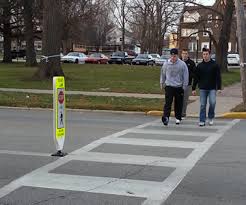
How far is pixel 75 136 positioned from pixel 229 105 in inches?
292

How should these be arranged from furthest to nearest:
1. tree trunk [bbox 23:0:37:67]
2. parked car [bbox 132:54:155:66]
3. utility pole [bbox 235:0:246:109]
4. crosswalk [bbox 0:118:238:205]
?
parked car [bbox 132:54:155:66]
tree trunk [bbox 23:0:37:67]
utility pole [bbox 235:0:246:109]
crosswalk [bbox 0:118:238:205]

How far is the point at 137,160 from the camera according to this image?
7.91 metres

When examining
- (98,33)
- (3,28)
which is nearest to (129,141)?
(3,28)

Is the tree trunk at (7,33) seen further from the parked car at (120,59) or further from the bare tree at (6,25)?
the parked car at (120,59)

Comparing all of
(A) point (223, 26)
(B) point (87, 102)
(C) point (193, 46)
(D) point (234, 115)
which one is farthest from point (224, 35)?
(C) point (193, 46)

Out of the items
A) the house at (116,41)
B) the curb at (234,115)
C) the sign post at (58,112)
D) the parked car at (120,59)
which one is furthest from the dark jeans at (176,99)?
the house at (116,41)

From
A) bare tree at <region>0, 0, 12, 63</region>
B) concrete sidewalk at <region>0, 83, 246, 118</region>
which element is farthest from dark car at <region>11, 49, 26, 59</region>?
concrete sidewalk at <region>0, 83, 246, 118</region>

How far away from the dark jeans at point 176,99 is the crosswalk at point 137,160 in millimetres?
413

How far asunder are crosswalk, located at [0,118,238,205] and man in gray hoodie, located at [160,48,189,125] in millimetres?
455

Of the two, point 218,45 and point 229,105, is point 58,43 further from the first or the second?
point 218,45

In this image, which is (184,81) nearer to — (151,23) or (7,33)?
(7,33)

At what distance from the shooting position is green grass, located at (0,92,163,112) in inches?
611

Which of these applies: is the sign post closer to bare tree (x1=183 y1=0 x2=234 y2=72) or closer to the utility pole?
the utility pole

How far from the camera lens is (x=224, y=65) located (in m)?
38.5
